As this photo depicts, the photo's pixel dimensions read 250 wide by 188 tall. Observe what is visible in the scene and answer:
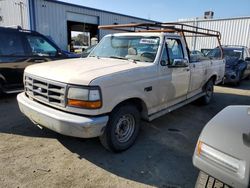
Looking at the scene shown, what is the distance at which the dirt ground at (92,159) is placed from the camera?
2709 millimetres

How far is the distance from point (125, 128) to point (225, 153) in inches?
73.0

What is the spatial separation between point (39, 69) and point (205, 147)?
2621mm

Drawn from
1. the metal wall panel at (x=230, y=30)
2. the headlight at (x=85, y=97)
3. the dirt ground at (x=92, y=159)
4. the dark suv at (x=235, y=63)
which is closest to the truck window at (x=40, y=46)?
the dirt ground at (x=92, y=159)

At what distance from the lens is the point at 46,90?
3.01 m

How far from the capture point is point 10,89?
5.77 m

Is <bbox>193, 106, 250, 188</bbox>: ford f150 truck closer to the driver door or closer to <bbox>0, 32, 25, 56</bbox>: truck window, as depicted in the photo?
the driver door

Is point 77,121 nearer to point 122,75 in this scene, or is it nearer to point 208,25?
point 122,75

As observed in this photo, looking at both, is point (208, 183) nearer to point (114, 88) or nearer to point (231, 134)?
point (231, 134)

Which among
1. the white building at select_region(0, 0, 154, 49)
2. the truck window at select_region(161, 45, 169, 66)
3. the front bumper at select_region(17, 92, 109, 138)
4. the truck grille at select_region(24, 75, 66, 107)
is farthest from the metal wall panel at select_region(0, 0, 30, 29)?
the front bumper at select_region(17, 92, 109, 138)

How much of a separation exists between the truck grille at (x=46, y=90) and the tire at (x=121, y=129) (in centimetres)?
73

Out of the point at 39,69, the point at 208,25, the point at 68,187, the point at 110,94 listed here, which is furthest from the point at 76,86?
the point at 208,25

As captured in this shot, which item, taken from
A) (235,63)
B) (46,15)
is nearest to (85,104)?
(235,63)

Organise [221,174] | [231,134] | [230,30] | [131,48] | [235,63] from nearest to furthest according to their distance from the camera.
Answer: [221,174] → [231,134] → [131,48] → [235,63] → [230,30]

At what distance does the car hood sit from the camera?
68.0 inches
